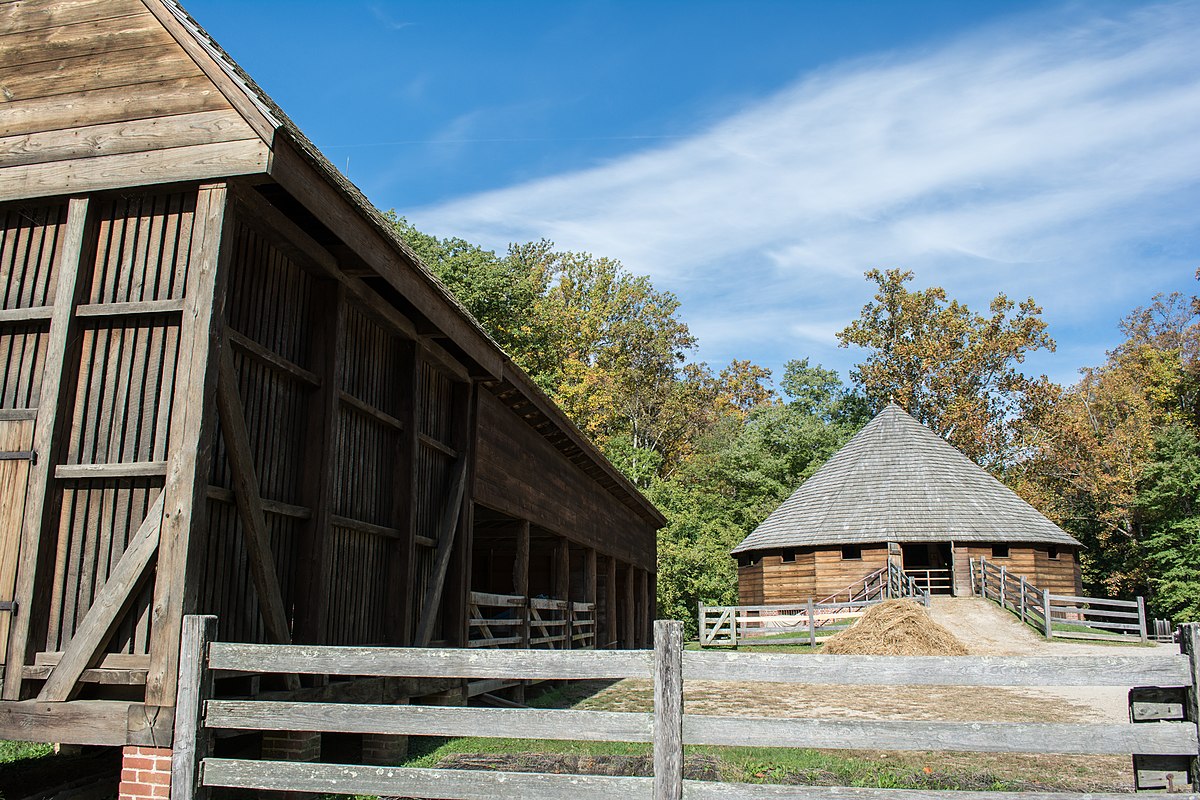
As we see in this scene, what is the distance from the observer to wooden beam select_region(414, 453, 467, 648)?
9.71 metres

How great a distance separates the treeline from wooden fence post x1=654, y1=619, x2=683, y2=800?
31921 mm

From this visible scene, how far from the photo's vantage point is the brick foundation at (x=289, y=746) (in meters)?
7.08

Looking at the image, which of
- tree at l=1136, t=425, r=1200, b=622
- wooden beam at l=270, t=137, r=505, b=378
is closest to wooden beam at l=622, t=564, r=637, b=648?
wooden beam at l=270, t=137, r=505, b=378

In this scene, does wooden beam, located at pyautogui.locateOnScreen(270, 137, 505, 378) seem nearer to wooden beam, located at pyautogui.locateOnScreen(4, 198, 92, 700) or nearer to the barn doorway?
wooden beam, located at pyautogui.locateOnScreen(4, 198, 92, 700)

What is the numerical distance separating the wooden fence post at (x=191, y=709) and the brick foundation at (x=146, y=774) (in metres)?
0.14

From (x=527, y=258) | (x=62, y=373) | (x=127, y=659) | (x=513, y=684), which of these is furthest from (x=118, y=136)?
(x=527, y=258)

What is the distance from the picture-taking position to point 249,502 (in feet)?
21.9

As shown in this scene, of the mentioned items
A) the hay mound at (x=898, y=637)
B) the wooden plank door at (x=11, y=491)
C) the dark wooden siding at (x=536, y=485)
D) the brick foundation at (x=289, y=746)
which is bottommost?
the brick foundation at (x=289, y=746)

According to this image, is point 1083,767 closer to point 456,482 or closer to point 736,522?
point 456,482

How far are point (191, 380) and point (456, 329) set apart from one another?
157 inches

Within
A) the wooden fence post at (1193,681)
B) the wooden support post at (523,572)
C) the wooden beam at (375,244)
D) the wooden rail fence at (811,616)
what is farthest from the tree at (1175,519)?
the wooden fence post at (1193,681)

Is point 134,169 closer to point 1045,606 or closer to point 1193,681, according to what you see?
point 1193,681

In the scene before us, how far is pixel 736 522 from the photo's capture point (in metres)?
47.1

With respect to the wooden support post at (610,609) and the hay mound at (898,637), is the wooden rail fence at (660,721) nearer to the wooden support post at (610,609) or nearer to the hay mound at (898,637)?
the wooden support post at (610,609)
